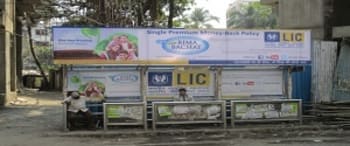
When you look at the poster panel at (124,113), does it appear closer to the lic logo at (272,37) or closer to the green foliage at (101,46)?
the green foliage at (101,46)

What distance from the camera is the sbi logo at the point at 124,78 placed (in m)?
17.5

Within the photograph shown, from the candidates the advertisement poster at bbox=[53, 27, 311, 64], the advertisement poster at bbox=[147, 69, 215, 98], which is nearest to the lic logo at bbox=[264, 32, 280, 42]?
the advertisement poster at bbox=[53, 27, 311, 64]

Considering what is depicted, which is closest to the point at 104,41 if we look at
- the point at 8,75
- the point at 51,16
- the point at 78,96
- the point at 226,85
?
the point at 78,96

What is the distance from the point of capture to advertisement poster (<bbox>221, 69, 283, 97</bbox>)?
18.1 metres

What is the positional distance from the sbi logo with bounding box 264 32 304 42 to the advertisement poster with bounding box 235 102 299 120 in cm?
182

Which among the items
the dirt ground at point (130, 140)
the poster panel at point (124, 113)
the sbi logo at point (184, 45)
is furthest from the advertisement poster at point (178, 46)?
the dirt ground at point (130, 140)

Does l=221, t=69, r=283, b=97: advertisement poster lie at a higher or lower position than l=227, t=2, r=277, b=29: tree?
lower

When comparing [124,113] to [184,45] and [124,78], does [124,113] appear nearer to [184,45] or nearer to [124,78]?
[124,78]

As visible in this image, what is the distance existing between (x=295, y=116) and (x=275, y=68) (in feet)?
5.07

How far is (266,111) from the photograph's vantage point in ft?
58.0

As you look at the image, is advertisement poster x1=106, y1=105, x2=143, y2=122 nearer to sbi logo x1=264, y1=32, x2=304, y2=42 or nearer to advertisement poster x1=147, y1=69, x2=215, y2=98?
advertisement poster x1=147, y1=69, x2=215, y2=98

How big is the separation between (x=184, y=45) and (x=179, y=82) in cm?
126

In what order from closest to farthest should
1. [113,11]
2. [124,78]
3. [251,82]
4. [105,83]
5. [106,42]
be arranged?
1. [106,42]
2. [105,83]
3. [124,78]
4. [251,82]
5. [113,11]

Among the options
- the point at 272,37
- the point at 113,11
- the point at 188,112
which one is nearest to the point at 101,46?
the point at 188,112
